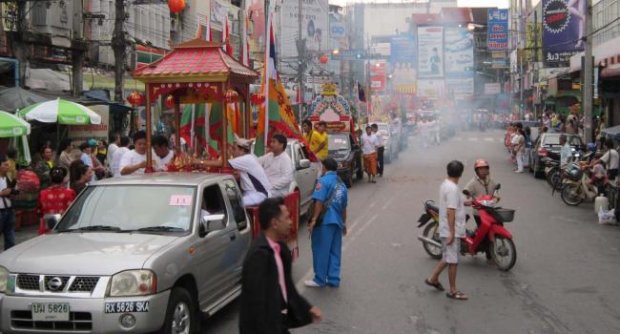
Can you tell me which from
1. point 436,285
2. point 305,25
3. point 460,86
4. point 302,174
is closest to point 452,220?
point 436,285

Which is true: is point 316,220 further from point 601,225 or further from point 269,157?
point 601,225

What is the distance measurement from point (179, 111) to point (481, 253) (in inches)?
211

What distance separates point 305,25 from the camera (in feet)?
161

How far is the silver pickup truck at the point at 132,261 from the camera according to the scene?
19.6ft

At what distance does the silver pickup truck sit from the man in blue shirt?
1.36m

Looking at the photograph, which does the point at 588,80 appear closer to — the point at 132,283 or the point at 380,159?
the point at 380,159

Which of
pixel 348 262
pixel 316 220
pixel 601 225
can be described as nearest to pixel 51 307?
pixel 316 220

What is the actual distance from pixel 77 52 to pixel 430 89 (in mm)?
40780

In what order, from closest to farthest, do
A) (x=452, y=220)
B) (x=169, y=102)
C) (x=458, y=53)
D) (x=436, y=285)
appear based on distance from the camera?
(x=452, y=220)
(x=436, y=285)
(x=169, y=102)
(x=458, y=53)

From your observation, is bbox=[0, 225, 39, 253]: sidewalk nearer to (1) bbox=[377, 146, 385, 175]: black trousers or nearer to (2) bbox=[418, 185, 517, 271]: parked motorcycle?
(2) bbox=[418, 185, 517, 271]: parked motorcycle

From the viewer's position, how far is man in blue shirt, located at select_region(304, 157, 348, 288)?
9.35 m

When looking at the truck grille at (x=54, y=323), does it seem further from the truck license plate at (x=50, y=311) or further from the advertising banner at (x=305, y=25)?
the advertising banner at (x=305, y=25)

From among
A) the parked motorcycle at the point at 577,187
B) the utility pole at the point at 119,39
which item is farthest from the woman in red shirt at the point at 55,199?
the utility pole at the point at 119,39

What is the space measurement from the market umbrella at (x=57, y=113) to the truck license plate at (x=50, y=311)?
10.7 meters
